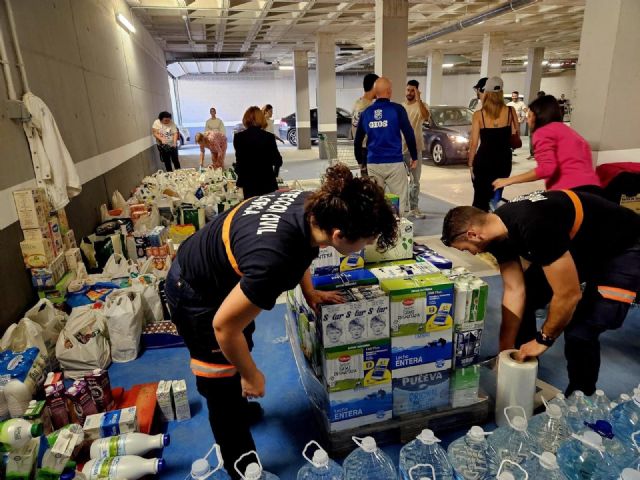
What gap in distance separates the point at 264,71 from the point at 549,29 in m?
13.8

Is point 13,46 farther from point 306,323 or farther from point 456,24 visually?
point 456,24

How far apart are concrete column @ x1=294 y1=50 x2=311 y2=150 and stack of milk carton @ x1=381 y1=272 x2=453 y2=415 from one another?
43.1 feet

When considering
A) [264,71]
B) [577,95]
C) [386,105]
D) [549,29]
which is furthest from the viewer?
[264,71]

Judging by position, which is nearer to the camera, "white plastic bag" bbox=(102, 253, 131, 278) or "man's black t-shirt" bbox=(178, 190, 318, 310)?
"man's black t-shirt" bbox=(178, 190, 318, 310)

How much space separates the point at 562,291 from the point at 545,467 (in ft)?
2.69

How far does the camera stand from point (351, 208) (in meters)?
1.20

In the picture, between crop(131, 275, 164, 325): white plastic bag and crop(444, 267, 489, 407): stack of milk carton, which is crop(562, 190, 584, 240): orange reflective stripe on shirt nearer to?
crop(444, 267, 489, 407): stack of milk carton

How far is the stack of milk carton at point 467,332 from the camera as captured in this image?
6.17 ft

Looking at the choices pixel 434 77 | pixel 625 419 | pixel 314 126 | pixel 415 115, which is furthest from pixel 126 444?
pixel 314 126

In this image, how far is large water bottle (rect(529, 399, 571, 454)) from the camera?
1.43 m

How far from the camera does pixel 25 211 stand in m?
2.90

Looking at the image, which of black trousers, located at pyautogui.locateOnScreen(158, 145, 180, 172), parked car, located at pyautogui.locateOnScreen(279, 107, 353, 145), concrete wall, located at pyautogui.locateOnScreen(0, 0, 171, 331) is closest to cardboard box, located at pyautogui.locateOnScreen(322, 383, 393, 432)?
concrete wall, located at pyautogui.locateOnScreen(0, 0, 171, 331)

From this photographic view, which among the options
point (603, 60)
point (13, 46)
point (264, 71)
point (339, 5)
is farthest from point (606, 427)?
point (264, 71)

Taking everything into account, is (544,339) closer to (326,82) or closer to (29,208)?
(29,208)
